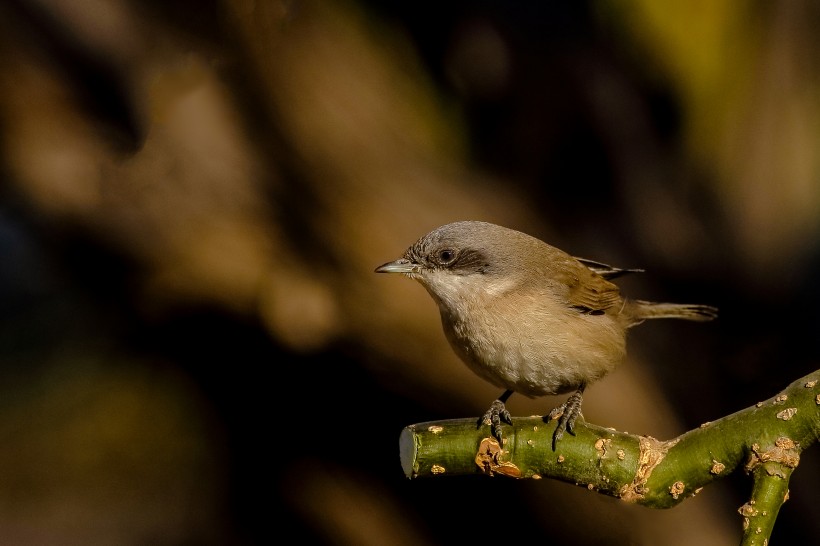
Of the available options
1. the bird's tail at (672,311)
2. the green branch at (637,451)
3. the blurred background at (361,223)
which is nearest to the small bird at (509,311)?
the green branch at (637,451)

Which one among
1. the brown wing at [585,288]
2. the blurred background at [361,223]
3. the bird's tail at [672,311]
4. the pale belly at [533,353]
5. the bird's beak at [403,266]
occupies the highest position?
the blurred background at [361,223]

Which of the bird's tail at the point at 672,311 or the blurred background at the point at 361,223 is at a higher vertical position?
the blurred background at the point at 361,223

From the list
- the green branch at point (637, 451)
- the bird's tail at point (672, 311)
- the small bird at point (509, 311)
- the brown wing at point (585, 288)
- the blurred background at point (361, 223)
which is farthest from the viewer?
the blurred background at point (361, 223)

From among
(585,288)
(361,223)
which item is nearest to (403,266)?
(585,288)

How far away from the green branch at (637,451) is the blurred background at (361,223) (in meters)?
3.20

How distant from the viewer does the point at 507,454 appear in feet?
6.66

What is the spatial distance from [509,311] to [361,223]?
267 centimetres

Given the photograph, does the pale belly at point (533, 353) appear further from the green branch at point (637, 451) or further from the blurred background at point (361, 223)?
the blurred background at point (361, 223)

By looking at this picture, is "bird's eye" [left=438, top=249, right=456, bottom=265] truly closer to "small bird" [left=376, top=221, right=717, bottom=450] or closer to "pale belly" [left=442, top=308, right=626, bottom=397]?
"small bird" [left=376, top=221, right=717, bottom=450]

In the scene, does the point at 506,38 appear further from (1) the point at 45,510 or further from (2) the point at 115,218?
(1) the point at 45,510

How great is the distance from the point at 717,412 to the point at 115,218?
3.96m

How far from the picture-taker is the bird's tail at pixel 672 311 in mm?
3564

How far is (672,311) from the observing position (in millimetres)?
3629

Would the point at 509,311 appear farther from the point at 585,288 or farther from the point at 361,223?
the point at 361,223
